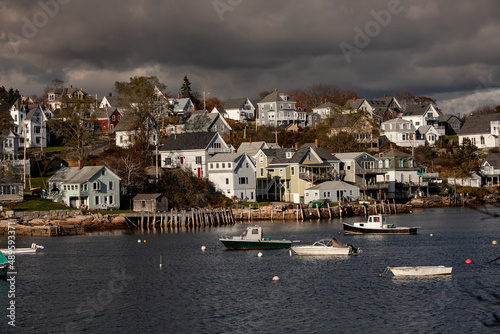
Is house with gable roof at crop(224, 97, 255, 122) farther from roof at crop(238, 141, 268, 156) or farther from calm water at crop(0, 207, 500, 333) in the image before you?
calm water at crop(0, 207, 500, 333)

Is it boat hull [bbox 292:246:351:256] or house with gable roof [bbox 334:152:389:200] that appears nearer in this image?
boat hull [bbox 292:246:351:256]

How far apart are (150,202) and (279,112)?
3200 inches

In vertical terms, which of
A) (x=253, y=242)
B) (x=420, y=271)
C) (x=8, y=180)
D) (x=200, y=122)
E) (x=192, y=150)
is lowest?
(x=420, y=271)

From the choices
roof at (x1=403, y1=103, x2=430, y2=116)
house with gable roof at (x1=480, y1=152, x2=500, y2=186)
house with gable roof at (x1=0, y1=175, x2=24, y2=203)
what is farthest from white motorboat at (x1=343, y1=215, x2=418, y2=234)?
roof at (x1=403, y1=103, x2=430, y2=116)

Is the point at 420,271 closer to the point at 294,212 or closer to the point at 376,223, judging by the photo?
the point at 376,223

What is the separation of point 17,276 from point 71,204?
1577 inches

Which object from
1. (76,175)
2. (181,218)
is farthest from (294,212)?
(76,175)

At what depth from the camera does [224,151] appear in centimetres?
11181

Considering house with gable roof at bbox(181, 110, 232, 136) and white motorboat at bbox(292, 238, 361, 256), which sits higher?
house with gable roof at bbox(181, 110, 232, 136)

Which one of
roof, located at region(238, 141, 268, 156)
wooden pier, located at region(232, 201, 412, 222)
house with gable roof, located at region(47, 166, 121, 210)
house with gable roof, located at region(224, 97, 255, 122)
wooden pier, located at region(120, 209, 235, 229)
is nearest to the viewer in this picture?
wooden pier, located at region(120, 209, 235, 229)

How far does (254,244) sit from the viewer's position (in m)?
58.6

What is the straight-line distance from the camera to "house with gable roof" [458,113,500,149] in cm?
14312

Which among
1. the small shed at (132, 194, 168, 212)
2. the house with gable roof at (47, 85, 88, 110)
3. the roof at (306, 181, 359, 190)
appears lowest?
the small shed at (132, 194, 168, 212)

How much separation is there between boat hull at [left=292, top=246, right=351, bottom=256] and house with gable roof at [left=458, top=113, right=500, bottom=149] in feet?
342
